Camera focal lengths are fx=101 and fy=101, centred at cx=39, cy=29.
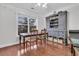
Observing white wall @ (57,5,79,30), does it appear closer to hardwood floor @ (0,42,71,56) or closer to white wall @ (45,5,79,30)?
white wall @ (45,5,79,30)

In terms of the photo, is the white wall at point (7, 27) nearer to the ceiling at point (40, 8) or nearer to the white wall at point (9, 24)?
the white wall at point (9, 24)

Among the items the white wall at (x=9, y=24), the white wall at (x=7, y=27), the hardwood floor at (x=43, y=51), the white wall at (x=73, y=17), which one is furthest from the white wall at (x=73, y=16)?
the white wall at (x=7, y=27)

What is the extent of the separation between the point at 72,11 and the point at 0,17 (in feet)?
4.24

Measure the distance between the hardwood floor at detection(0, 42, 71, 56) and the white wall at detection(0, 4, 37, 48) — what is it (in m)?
0.11

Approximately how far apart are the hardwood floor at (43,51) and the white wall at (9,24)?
0.37ft

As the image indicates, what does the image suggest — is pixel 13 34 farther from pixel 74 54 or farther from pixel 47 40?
pixel 74 54

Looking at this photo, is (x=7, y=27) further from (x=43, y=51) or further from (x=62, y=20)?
(x=62, y=20)

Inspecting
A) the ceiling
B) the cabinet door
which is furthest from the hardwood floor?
the ceiling

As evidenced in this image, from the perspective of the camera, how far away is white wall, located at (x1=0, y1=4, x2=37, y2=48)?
5.97 ft

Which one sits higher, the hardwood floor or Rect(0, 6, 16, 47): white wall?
Rect(0, 6, 16, 47): white wall

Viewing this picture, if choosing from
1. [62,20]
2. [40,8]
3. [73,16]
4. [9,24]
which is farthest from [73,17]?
[9,24]

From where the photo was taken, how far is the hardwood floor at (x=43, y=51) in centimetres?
183

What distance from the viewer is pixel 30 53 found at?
74.0 inches

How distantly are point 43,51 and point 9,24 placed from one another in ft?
2.65
